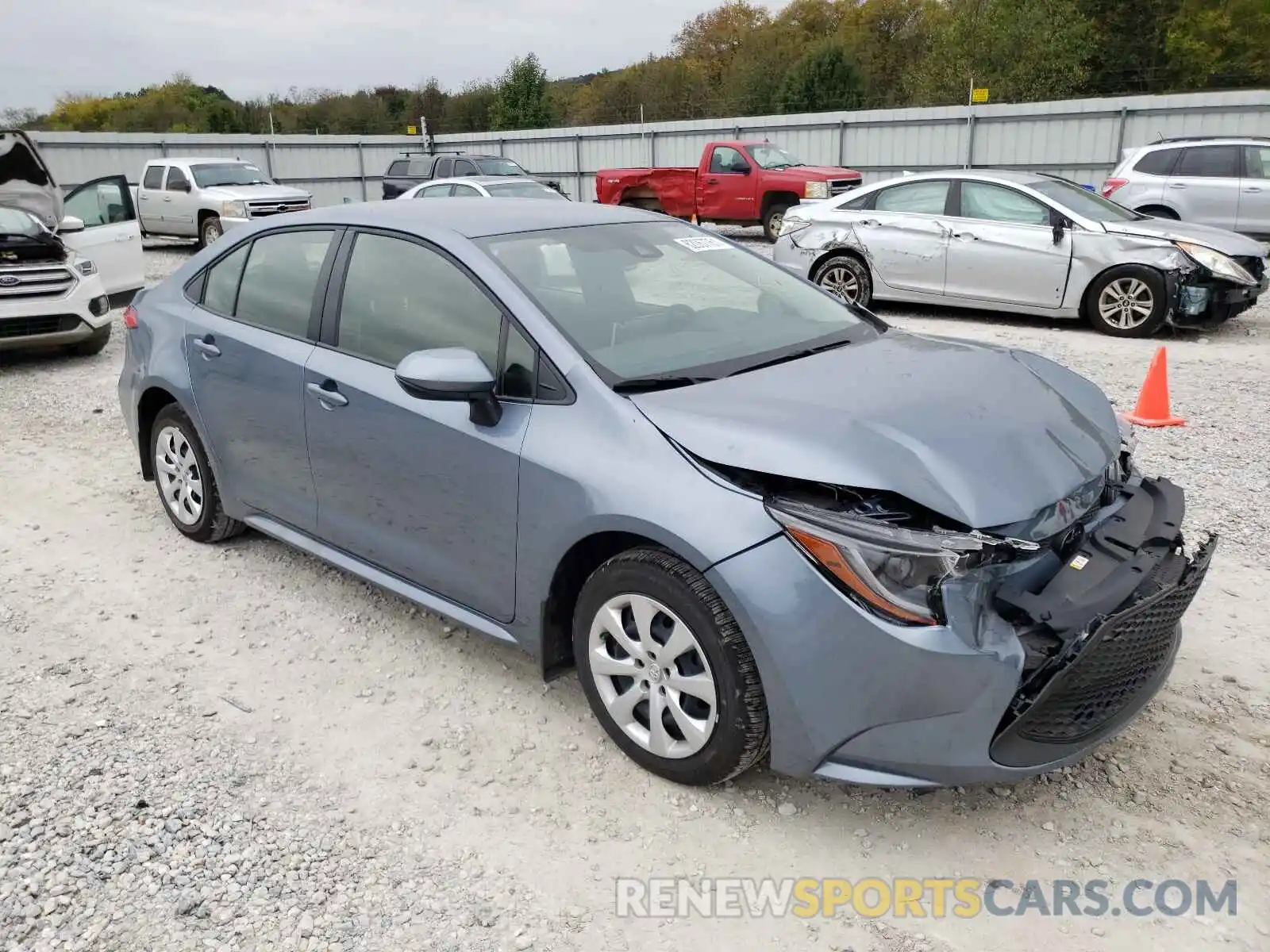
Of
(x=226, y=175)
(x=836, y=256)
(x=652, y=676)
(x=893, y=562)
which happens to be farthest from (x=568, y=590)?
(x=226, y=175)

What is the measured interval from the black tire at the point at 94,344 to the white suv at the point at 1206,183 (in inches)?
486

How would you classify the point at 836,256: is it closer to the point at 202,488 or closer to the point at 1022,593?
the point at 202,488

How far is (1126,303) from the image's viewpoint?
31.2 ft

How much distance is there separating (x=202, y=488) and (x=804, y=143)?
22.7 metres

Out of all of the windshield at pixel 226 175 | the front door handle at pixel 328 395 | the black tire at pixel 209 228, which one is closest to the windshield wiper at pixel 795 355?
the front door handle at pixel 328 395

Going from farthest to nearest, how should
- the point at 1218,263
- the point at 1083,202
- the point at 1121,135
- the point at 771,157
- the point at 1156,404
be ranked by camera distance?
the point at 1121,135 → the point at 771,157 → the point at 1083,202 → the point at 1218,263 → the point at 1156,404

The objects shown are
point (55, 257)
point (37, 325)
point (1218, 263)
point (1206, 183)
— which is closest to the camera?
point (1218, 263)

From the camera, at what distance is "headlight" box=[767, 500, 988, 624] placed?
2.51 meters

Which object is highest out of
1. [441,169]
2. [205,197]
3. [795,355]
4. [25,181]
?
[441,169]

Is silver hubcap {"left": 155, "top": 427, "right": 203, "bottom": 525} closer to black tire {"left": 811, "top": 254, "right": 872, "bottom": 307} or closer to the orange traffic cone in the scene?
the orange traffic cone

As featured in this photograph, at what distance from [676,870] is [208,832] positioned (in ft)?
4.45

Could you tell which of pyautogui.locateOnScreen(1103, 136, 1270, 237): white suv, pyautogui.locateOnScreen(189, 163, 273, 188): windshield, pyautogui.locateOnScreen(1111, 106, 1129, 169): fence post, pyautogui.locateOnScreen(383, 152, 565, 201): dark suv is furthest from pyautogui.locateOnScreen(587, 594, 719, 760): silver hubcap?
pyautogui.locateOnScreen(1111, 106, 1129, 169): fence post

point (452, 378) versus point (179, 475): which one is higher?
point (452, 378)

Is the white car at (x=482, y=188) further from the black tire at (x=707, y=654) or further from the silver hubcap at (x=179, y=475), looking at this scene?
the black tire at (x=707, y=654)
